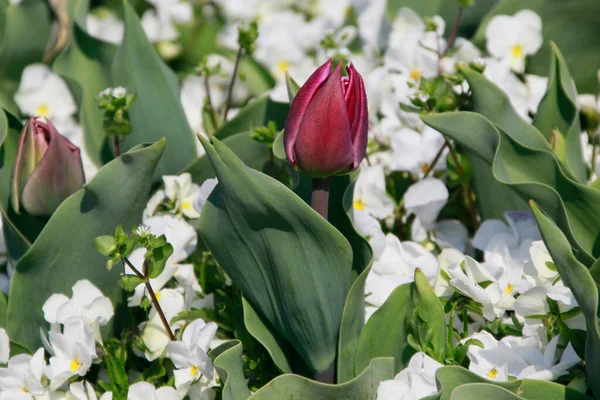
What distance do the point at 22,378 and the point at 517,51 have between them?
1305 mm

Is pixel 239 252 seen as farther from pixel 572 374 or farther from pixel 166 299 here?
pixel 572 374

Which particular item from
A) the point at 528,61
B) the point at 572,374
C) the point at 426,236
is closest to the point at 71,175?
the point at 426,236

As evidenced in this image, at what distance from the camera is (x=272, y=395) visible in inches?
42.6

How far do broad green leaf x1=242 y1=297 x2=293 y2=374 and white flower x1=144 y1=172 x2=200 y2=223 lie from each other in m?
0.35

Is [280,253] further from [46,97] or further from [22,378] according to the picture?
[46,97]

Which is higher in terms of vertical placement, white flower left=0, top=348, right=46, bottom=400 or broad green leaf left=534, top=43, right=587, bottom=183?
broad green leaf left=534, top=43, right=587, bottom=183

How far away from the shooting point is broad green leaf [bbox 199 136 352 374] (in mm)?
1025

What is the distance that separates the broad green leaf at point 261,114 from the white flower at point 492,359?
0.62 metres

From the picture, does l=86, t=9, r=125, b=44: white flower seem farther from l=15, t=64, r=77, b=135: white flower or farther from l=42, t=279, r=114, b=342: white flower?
l=42, t=279, r=114, b=342: white flower

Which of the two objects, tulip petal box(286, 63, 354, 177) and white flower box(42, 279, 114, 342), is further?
white flower box(42, 279, 114, 342)

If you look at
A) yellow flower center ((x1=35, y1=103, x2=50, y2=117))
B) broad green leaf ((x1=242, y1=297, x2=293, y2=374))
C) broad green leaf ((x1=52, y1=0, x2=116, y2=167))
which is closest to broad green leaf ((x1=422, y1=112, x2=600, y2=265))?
broad green leaf ((x1=242, y1=297, x2=293, y2=374))

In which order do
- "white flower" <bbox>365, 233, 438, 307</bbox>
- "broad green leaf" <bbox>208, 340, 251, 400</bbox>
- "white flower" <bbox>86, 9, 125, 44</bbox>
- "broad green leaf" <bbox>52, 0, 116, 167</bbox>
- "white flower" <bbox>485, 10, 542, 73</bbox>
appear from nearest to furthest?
"broad green leaf" <bbox>208, 340, 251, 400</bbox>, "white flower" <bbox>365, 233, 438, 307</bbox>, "broad green leaf" <bbox>52, 0, 116, 167</bbox>, "white flower" <bbox>485, 10, 542, 73</bbox>, "white flower" <bbox>86, 9, 125, 44</bbox>

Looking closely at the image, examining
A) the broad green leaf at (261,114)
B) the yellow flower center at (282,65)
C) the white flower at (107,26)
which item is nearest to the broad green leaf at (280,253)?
the broad green leaf at (261,114)

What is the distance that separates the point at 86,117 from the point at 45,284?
537 mm
